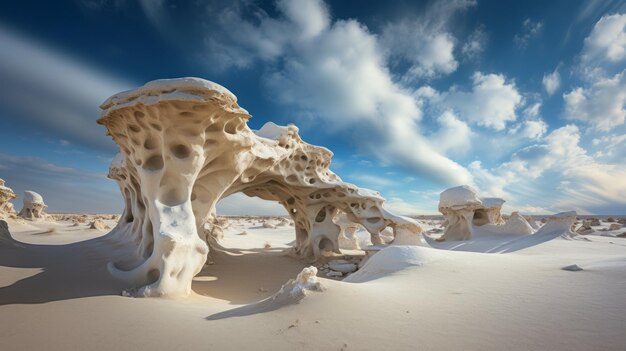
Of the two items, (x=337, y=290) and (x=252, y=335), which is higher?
(x=337, y=290)

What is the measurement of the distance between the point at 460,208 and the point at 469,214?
759 mm

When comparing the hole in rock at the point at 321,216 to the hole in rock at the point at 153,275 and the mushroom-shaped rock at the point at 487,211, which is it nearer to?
the hole in rock at the point at 153,275

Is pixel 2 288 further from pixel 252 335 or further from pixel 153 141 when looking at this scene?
pixel 252 335

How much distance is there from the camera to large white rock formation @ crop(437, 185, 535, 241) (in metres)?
18.1

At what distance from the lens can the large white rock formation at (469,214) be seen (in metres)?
18.1

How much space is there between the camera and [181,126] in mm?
6504

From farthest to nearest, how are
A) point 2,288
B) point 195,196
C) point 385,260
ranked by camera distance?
point 195,196, point 385,260, point 2,288

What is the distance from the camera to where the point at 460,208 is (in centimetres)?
1866

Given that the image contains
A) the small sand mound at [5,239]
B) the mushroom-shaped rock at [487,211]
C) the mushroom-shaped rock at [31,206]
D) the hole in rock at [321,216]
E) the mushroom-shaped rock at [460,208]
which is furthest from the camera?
the mushroom-shaped rock at [31,206]

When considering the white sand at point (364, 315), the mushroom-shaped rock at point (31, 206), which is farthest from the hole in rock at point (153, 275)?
the mushroom-shaped rock at point (31, 206)

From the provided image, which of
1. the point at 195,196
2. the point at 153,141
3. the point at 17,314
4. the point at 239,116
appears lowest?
the point at 17,314

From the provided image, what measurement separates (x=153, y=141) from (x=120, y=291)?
11.0ft

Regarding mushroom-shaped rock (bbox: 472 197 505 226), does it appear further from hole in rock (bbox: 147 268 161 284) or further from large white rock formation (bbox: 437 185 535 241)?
hole in rock (bbox: 147 268 161 284)

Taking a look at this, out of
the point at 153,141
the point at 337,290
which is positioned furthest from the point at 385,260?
the point at 153,141
